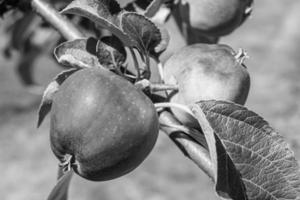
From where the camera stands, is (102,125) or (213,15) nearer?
(102,125)

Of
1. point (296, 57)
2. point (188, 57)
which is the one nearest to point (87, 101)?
point (188, 57)

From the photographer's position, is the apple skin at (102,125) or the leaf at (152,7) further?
the leaf at (152,7)

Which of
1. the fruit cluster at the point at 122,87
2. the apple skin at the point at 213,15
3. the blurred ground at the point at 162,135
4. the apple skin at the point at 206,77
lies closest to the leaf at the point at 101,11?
the fruit cluster at the point at 122,87

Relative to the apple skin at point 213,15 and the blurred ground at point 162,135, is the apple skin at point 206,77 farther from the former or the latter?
the blurred ground at point 162,135

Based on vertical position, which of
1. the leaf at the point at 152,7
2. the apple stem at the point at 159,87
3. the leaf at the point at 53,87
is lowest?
the apple stem at the point at 159,87

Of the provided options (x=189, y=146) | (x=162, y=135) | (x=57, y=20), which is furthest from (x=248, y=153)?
(x=162, y=135)

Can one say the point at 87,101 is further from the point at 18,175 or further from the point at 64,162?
the point at 18,175

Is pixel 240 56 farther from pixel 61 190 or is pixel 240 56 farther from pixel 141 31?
pixel 61 190
